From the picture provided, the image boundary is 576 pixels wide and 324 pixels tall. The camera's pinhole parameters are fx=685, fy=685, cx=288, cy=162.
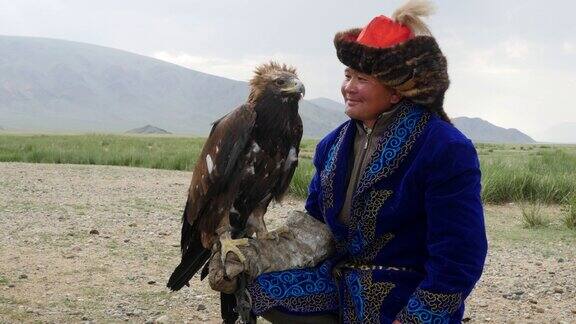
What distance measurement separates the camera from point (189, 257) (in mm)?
3521

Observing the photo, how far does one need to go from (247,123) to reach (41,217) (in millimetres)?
5494

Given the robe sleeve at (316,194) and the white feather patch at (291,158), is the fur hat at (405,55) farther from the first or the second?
the white feather patch at (291,158)

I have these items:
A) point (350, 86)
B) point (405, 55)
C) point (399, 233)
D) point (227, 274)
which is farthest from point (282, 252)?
point (405, 55)

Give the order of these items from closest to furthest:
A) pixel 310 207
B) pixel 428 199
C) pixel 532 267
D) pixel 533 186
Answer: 1. pixel 428 199
2. pixel 310 207
3. pixel 532 267
4. pixel 533 186

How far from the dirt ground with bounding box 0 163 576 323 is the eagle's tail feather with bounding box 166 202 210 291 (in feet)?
3.87

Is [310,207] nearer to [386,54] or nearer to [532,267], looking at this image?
[386,54]

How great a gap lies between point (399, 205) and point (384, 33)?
658 mm

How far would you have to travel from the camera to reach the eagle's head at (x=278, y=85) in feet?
11.0

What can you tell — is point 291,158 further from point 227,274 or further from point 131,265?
point 131,265

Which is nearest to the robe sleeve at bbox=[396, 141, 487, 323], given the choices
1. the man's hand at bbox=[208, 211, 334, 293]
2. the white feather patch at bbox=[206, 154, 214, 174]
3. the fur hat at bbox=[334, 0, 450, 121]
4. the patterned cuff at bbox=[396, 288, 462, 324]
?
the patterned cuff at bbox=[396, 288, 462, 324]

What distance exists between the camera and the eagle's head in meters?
3.37

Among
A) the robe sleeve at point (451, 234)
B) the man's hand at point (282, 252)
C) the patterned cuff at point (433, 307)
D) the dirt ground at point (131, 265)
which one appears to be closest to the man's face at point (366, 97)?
the robe sleeve at point (451, 234)

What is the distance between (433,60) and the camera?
8.38 ft

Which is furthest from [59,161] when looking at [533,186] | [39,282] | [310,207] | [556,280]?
[310,207]
